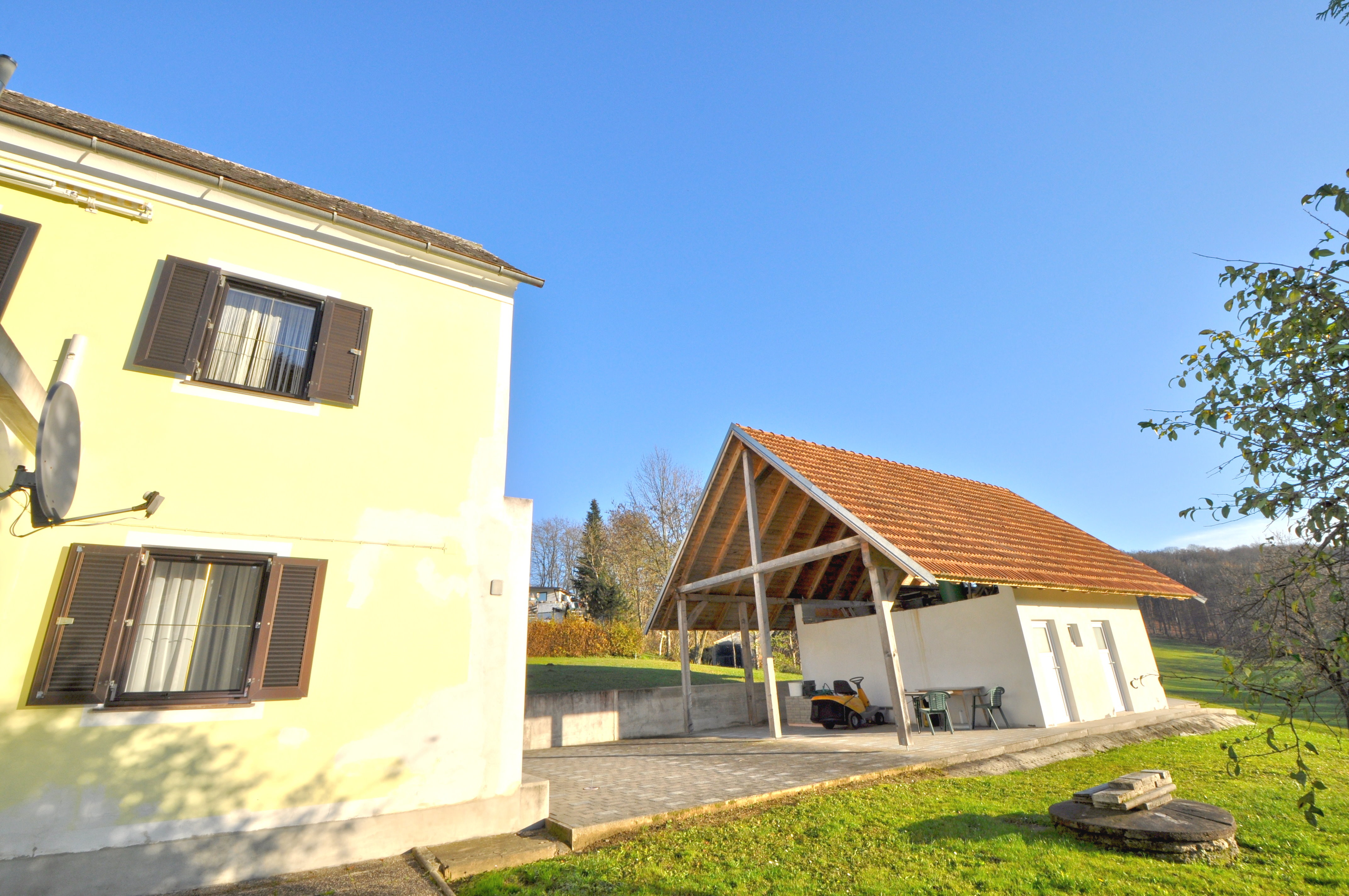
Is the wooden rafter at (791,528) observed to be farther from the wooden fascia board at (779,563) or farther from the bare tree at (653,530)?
the bare tree at (653,530)

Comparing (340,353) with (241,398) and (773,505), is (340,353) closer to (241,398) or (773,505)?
(241,398)

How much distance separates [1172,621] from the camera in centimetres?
5181

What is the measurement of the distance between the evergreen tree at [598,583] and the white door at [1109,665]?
23.1 meters

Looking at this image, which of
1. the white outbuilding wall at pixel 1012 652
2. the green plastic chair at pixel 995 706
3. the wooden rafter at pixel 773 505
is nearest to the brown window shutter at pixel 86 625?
the wooden rafter at pixel 773 505

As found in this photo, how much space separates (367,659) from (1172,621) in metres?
65.2

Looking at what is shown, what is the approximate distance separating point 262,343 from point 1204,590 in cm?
2669

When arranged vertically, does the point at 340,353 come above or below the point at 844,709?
above

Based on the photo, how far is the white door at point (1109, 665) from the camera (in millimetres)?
14086

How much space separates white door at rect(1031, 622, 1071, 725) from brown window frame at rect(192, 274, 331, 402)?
13.5m

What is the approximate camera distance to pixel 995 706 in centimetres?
1235

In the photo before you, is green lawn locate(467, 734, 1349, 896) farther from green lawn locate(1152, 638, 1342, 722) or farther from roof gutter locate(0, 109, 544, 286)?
green lawn locate(1152, 638, 1342, 722)

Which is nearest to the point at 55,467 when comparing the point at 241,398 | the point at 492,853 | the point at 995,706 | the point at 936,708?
the point at 241,398

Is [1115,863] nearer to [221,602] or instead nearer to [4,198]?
[221,602]

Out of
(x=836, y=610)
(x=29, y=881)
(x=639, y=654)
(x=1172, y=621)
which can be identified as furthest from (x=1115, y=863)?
(x=1172, y=621)
